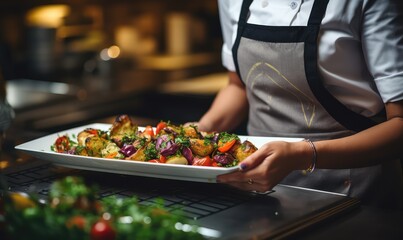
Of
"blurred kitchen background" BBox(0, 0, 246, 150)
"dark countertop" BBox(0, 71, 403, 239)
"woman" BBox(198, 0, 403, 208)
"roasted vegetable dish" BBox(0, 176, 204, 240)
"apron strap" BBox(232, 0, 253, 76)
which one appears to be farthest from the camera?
"blurred kitchen background" BBox(0, 0, 246, 150)

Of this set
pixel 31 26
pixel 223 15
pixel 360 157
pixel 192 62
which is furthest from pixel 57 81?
pixel 360 157

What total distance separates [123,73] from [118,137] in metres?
2.87

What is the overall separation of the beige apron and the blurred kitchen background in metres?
1.53

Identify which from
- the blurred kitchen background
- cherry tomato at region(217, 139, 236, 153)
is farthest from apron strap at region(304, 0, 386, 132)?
the blurred kitchen background

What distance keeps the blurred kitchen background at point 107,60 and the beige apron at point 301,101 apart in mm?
1525

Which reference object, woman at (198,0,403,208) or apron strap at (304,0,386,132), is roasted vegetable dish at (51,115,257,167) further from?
apron strap at (304,0,386,132)

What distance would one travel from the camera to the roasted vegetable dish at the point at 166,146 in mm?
1433

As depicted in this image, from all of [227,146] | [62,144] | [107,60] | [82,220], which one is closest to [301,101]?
[227,146]

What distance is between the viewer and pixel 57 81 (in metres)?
4.18

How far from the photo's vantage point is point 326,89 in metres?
1.71

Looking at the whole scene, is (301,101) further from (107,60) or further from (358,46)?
(107,60)

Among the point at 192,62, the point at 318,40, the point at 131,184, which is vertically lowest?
the point at 192,62

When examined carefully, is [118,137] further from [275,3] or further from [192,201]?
[275,3]

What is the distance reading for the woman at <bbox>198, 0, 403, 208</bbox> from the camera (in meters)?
1.54
